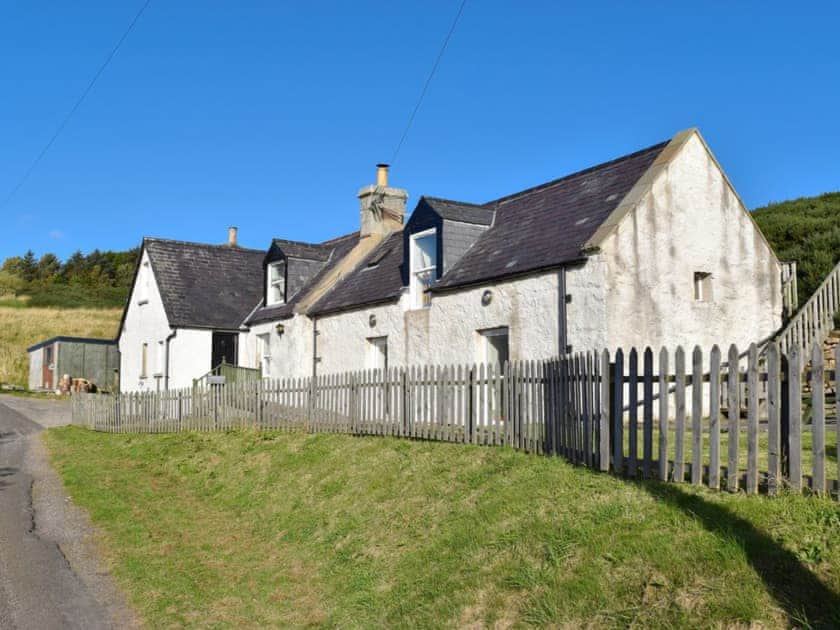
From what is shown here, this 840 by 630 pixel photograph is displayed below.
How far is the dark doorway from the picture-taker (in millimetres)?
30484

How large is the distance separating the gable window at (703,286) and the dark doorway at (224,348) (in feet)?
58.6

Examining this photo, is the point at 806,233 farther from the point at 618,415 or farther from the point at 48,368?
the point at 48,368

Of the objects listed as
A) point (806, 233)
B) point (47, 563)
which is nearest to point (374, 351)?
point (47, 563)

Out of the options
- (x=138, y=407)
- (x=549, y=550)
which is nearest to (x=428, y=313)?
(x=138, y=407)

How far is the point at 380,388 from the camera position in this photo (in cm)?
1570

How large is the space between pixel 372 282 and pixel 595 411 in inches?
591

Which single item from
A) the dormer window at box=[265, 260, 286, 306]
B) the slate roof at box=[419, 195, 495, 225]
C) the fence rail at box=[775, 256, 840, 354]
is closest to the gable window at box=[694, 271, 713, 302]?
the fence rail at box=[775, 256, 840, 354]

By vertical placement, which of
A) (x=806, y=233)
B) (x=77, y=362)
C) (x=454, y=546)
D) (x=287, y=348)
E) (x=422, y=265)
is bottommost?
(x=454, y=546)

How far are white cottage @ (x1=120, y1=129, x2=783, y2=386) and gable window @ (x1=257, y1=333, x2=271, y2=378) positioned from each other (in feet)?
13.5

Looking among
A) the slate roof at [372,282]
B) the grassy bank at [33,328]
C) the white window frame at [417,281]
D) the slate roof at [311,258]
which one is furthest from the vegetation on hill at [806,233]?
the grassy bank at [33,328]

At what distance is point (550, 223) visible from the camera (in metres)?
19.2

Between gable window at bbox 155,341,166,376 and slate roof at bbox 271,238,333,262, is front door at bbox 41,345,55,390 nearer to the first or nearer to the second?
gable window at bbox 155,341,166,376

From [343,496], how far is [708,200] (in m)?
11.1

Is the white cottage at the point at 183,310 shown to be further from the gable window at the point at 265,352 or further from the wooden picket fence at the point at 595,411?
the wooden picket fence at the point at 595,411
